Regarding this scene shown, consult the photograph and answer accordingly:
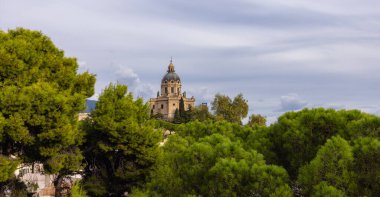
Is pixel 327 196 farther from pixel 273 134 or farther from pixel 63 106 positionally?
pixel 63 106

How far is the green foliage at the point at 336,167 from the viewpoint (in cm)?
916

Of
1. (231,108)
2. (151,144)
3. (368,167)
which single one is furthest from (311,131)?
(231,108)

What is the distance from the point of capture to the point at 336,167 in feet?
30.4

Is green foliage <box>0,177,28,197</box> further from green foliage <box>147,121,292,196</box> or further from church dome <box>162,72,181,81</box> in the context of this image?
church dome <box>162,72,181,81</box>

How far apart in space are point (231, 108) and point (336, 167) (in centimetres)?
6234

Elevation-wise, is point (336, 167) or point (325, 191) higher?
point (336, 167)

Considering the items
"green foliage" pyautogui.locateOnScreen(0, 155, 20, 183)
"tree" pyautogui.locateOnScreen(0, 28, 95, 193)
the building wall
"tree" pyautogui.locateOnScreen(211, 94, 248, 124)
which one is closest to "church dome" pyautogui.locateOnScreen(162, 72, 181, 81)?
the building wall

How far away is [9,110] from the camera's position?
53.2ft

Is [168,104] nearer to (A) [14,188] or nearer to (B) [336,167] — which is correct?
(A) [14,188]

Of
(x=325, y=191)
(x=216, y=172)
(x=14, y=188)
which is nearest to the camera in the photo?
(x=325, y=191)

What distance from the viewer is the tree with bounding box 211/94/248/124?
7125 centimetres

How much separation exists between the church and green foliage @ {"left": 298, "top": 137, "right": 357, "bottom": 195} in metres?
126

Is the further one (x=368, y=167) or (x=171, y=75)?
(x=171, y=75)

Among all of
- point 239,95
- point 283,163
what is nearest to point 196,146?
point 283,163
